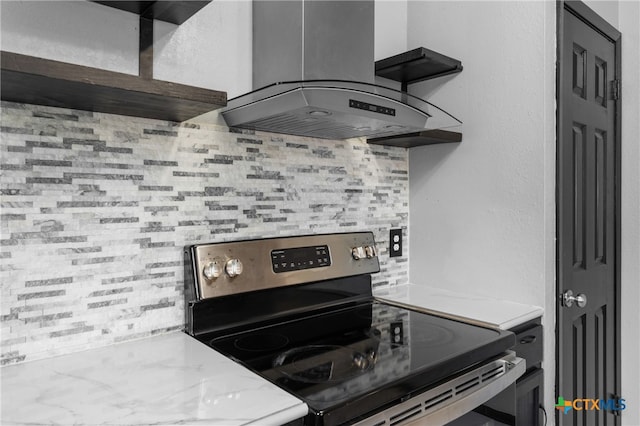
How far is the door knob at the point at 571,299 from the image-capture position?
170cm

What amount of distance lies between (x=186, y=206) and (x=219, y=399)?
647 millimetres

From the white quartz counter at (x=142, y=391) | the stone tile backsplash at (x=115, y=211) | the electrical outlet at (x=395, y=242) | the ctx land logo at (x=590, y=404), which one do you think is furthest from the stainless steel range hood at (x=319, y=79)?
the ctx land logo at (x=590, y=404)

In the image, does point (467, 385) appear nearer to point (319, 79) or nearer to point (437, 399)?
point (437, 399)

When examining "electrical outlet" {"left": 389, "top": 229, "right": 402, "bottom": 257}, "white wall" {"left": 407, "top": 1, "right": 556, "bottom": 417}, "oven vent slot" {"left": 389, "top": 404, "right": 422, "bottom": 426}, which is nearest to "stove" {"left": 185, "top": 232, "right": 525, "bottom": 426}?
"oven vent slot" {"left": 389, "top": 404, "right": 422, "bottom": 426}

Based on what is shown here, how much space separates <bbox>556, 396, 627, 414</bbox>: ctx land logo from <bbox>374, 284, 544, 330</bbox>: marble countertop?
400 mm

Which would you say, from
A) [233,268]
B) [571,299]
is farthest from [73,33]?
[571,299]

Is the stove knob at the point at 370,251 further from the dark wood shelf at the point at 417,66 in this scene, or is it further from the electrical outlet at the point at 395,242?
the dark wood shelf at the point at 417,66

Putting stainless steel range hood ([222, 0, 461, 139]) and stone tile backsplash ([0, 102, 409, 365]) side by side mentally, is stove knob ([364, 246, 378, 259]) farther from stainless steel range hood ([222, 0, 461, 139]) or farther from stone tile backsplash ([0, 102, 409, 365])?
stainless steel range hood ([222, 0, 461, 139])

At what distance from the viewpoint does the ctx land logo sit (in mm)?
1719

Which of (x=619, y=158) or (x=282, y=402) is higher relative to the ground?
(x=619, y=158)

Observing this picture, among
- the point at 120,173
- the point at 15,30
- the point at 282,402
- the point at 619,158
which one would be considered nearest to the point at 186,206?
the point at 120,173

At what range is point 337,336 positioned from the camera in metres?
1.36

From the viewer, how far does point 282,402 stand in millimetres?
896

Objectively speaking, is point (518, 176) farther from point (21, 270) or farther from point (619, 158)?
point (21, 270)
